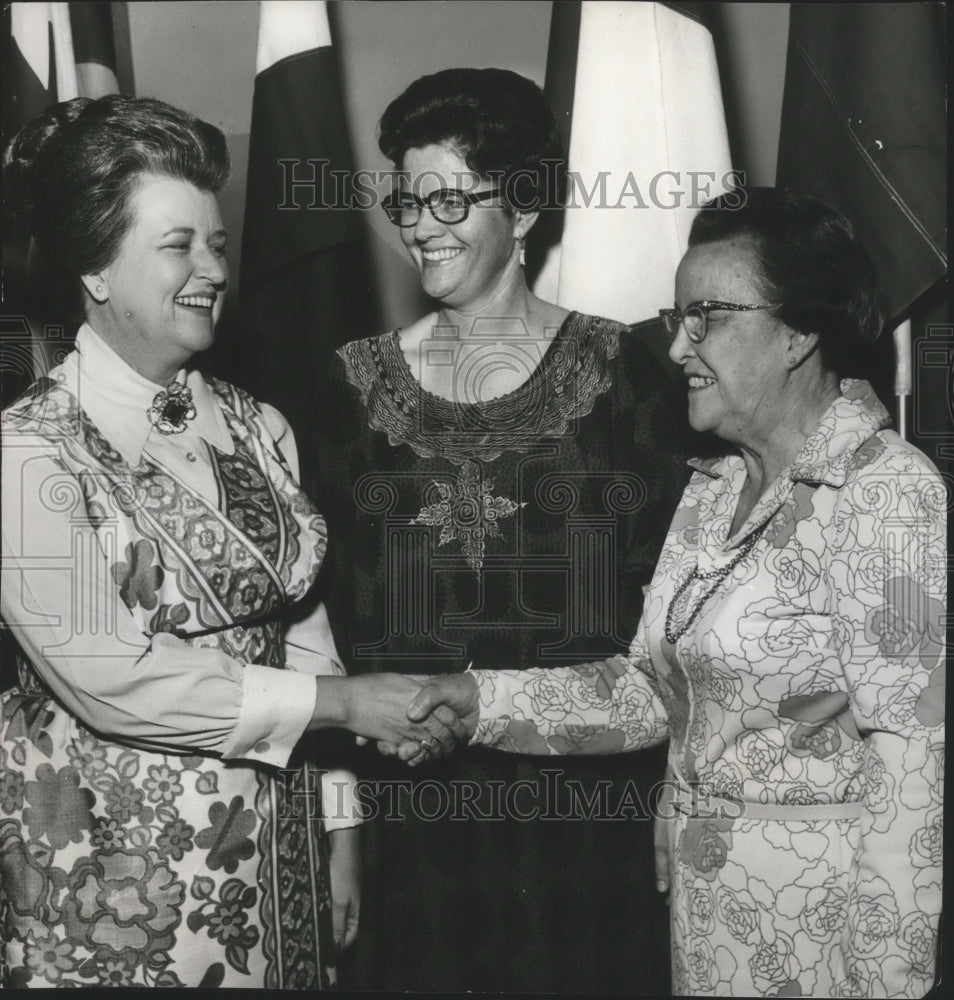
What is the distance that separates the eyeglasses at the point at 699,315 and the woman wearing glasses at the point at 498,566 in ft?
0.44

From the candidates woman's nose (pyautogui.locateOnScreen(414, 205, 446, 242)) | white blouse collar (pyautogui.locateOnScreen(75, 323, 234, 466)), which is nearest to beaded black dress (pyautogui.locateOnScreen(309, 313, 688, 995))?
woman's nose (pyautogui.locateOnScreen(414, 205, 446, 242))

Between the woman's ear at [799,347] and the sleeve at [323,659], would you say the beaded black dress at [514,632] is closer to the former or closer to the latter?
the sleeve at [323,659]

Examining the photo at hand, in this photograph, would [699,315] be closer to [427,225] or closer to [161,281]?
[427,225]

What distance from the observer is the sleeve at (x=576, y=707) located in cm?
187

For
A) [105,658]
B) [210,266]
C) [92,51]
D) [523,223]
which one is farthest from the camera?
[92,51]

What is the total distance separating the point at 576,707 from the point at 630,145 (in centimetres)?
91

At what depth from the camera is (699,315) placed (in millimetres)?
1765

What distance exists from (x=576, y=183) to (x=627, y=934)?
1.18m

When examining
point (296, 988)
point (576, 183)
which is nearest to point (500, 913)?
point (296, 988)

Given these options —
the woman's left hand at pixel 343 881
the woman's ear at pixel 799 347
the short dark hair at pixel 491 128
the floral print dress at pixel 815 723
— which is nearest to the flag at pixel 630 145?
the short dark hair at pixel 491 128

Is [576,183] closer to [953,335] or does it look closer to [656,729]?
[953,335]

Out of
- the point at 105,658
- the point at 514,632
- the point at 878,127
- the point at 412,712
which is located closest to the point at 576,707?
the point at 514,632

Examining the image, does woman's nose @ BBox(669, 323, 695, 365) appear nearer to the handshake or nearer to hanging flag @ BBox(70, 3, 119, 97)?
the handshake

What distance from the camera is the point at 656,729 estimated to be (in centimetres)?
187
